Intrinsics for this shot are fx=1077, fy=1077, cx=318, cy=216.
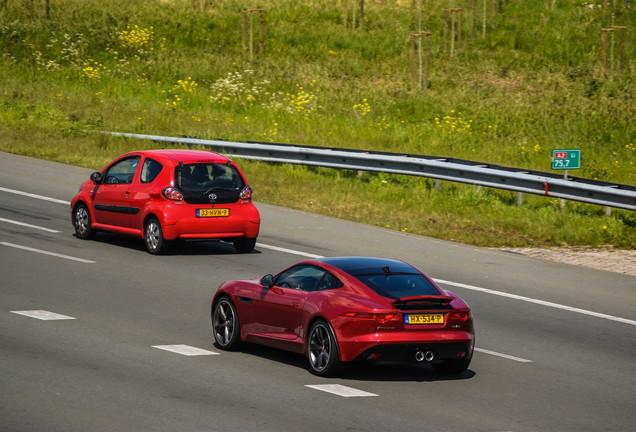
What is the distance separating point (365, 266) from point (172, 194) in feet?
22.4

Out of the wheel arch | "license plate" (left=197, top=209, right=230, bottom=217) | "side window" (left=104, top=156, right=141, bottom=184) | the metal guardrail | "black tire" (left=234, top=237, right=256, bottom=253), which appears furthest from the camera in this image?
the metal guardrail

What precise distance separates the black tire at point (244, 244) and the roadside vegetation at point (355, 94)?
412 centimetres

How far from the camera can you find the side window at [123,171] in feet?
58.9

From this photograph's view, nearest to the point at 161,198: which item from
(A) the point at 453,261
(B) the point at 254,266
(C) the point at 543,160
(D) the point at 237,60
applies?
(B) the point at 254,266

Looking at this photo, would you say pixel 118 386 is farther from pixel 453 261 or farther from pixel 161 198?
pixel 453 261

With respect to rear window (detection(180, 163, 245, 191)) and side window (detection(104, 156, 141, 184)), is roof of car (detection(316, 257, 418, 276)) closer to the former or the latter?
rear window (detection(180, 163, 245, 191))

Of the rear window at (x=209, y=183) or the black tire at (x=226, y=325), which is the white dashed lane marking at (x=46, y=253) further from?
the black tire at (x=226, y=325)

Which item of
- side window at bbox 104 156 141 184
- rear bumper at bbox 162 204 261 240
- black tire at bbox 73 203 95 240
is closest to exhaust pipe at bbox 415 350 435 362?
rear bumper at bbox 162 204 261 240

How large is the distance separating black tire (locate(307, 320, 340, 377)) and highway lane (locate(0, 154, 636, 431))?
13 centimetres

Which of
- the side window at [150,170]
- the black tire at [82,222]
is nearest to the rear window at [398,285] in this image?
the side window at [150,170]

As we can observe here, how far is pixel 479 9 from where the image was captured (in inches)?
2158

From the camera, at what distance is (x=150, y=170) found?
17.5 m

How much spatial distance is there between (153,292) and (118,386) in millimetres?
4864

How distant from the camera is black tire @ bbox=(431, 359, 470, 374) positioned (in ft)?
34.7
